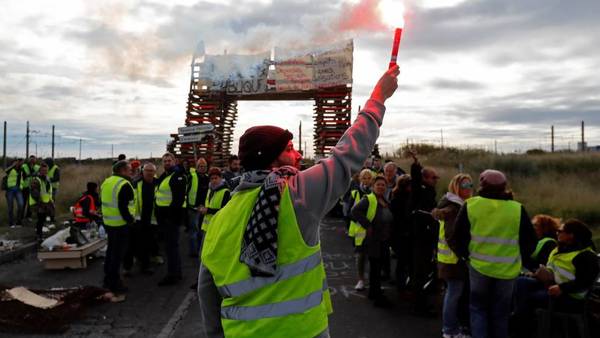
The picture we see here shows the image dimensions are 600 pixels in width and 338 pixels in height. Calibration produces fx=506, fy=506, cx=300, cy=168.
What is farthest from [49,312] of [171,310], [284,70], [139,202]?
[284,70]

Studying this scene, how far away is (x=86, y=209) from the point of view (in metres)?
10.7

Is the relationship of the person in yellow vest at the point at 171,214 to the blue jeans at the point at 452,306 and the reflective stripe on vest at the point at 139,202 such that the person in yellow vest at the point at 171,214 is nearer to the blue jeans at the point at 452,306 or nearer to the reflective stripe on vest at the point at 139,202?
the reflective stripe on vest at the point at 139,202

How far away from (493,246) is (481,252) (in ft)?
0.45

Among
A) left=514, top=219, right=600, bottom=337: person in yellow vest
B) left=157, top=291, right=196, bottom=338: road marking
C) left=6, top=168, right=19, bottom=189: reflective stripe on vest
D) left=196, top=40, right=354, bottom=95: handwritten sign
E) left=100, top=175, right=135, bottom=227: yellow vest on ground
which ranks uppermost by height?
left=196, top=40, right=354, bottom=95: handwritten sign

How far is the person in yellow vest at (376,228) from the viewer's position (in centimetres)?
753

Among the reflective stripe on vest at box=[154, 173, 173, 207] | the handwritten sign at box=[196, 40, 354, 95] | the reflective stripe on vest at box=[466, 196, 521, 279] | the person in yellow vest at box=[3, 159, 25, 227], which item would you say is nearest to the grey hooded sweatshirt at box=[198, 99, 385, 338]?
the reflective stripe on vest at box=[466, 196, 521, 279]

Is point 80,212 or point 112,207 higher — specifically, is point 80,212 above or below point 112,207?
below

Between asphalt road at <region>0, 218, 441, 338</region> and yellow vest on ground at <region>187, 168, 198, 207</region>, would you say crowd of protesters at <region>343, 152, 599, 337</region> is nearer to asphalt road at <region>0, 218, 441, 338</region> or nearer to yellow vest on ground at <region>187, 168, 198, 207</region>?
asphalt road at <region>0, 218, 441, 338</region>

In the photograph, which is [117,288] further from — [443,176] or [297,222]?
[443,176]

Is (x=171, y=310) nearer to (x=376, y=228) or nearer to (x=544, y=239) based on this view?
(x=376, y=228)

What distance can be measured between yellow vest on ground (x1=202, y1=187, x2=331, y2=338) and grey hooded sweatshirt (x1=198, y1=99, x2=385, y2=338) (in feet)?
0.13

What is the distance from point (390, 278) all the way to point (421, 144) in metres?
34.9

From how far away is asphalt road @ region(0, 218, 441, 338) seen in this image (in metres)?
6.31

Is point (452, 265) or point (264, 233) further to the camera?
point (452, 265)
